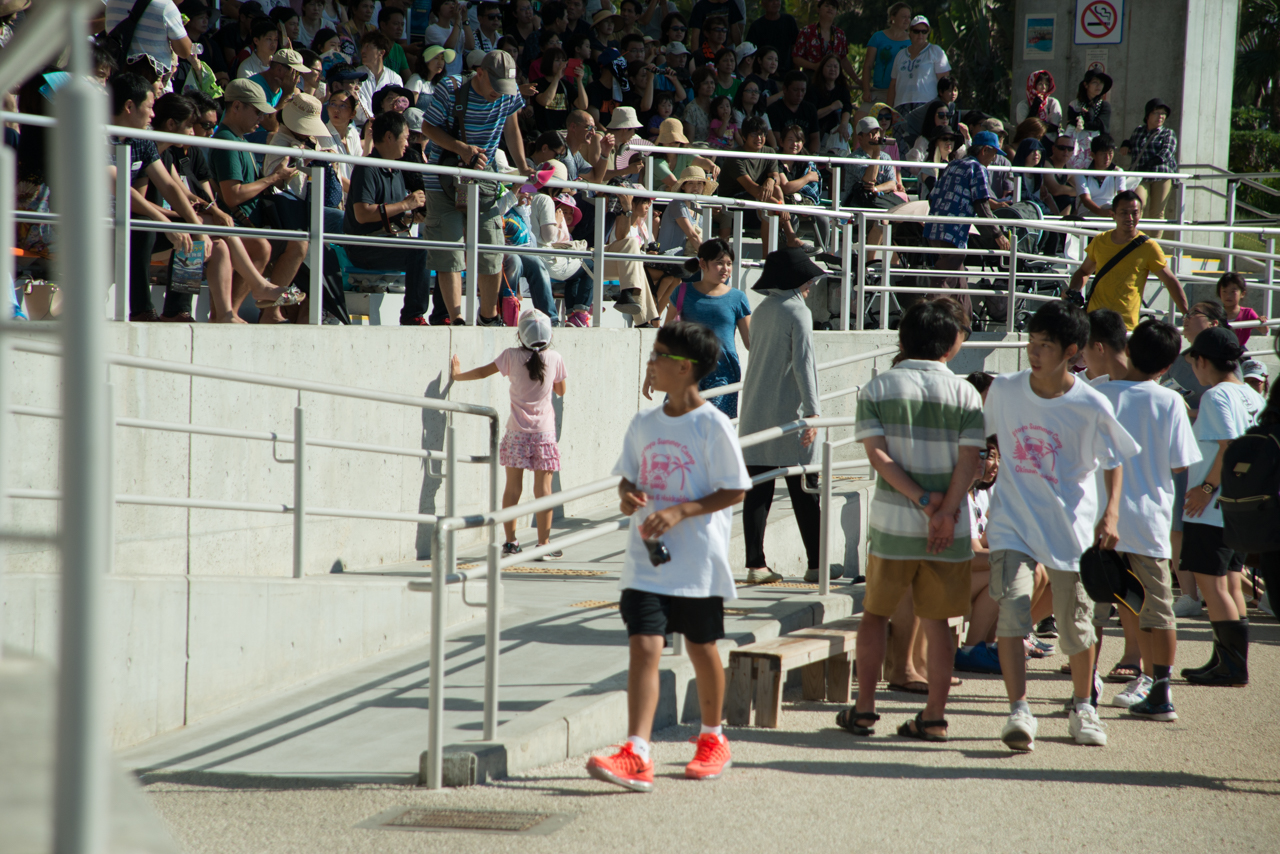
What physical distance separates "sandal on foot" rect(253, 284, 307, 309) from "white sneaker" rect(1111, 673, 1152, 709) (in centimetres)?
523

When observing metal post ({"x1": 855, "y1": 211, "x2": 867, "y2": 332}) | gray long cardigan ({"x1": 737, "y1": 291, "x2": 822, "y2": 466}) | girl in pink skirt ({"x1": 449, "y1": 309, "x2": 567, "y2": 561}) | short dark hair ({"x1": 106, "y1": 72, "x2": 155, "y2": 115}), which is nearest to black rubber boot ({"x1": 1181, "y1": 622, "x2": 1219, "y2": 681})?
gray long cardigan ({"x1": 737, "y1": 291, "x2": 822, "y2": 466})

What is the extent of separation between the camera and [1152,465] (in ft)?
20.0

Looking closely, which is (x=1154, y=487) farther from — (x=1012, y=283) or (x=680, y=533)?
(x=1012, y=283)

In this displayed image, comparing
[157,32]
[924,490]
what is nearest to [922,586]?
[924,490]

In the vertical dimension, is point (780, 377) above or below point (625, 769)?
above

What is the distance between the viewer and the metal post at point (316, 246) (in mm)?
7883

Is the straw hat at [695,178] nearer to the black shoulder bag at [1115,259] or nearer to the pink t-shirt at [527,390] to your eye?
the black shoulder bag at [1115,259]

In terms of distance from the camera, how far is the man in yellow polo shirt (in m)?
10.3

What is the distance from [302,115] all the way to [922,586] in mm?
5748

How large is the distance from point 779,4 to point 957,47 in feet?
65.7

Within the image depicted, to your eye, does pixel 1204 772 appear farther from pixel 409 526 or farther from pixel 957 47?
pixel 957 47

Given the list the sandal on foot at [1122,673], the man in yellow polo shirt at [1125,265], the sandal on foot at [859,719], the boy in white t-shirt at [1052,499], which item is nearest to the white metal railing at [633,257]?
the man in yellow polo shirt at [1125,265]

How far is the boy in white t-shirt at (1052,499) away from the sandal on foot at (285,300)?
4.51 metres

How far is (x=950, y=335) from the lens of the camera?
5566mm
